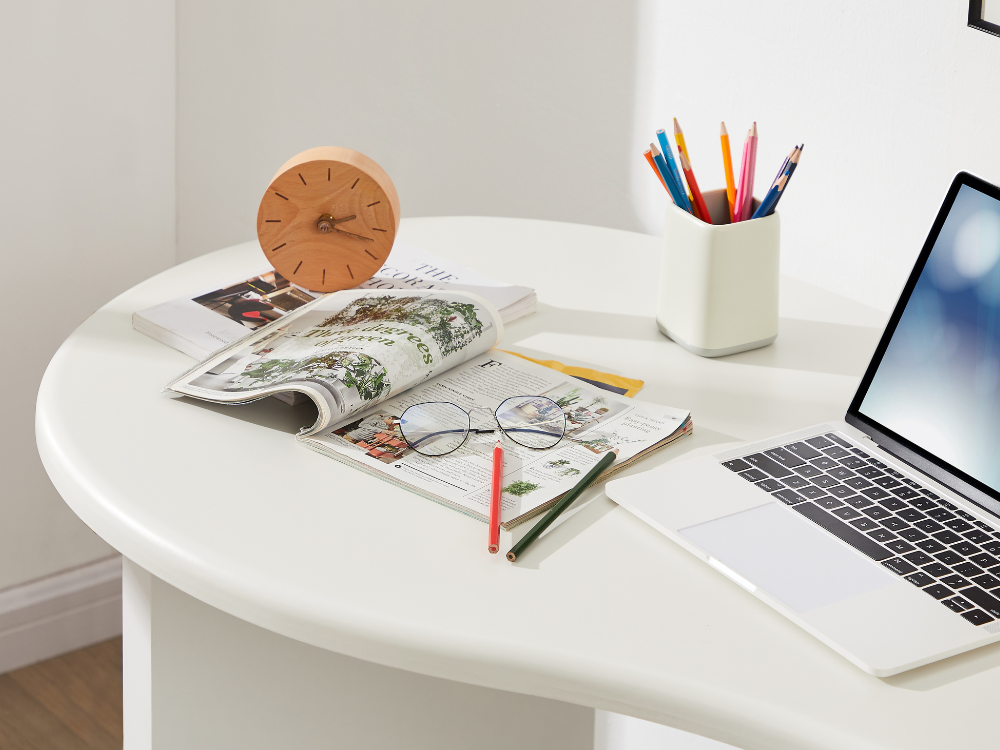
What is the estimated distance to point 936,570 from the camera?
64 cm

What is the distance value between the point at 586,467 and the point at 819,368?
29 cm

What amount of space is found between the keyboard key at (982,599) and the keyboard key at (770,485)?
0.14 meters

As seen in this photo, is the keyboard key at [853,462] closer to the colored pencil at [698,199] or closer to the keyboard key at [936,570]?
the keyboard key at [936,570]

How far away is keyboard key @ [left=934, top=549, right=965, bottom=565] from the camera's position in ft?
2.12

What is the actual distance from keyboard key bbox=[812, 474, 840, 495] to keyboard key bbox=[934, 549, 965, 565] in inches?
3.7

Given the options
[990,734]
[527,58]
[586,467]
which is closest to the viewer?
[990,734]

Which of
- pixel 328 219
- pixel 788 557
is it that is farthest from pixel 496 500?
pixel 328 219

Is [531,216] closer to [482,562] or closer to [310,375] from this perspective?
[310,375]

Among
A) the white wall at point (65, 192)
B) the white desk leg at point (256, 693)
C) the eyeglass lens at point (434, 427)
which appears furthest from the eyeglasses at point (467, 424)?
the white wall at point (65, 192)

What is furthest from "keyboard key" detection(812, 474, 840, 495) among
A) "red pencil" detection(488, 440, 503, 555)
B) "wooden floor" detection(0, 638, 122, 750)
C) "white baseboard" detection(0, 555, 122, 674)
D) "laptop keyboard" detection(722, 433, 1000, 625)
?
"white baseboard" detection(0, 555, 122, 674)

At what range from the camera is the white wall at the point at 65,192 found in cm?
153

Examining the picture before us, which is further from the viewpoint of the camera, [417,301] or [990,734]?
[417,301]

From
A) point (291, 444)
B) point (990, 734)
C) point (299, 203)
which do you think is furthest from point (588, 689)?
point (299, 203)

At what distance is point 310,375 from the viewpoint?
2.61ft
